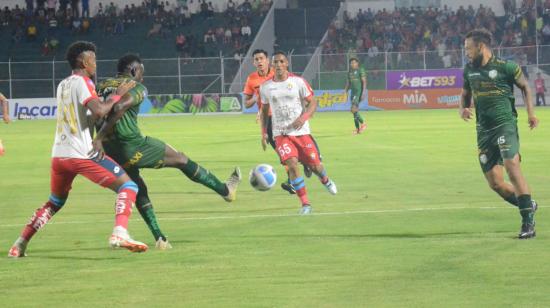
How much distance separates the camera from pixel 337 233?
11.5 meters

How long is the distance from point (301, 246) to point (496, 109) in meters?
2.52

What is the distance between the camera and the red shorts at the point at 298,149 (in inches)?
556

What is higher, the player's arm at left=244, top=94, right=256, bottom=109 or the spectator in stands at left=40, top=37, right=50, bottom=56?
the player's arm at left=244, top=94, right=256, bottom=109

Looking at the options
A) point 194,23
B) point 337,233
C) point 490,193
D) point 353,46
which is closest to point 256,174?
point 337,233

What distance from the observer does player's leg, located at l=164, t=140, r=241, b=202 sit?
11.3 m

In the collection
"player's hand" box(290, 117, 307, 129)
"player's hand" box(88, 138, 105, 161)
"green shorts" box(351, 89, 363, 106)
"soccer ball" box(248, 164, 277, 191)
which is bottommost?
"green shorts" box(351, 89, 363, 106)

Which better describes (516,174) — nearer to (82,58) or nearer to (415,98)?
(82,58)

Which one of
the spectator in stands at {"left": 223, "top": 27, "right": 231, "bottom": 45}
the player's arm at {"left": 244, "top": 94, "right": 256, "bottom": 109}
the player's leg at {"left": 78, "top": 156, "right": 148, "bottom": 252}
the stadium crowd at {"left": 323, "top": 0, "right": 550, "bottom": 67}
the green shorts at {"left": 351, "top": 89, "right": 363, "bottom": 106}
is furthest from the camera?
the spectator in stands at {"left": 223, "top": 27, "right": 231, "bottom": 45}

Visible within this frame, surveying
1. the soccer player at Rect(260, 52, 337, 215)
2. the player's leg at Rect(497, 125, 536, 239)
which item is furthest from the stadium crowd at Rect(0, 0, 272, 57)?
the player's leg at Rect(497, 125, 536, 239)

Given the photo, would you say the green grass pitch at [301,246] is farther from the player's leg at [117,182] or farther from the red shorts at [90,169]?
the red shorts at [90,169]

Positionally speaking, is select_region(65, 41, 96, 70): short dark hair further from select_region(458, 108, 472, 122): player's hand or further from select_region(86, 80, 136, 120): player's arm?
select_region(458, 108, 472, 122): player's hand

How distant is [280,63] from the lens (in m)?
14.3

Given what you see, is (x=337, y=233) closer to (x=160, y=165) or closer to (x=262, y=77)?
(x=160, y=165)

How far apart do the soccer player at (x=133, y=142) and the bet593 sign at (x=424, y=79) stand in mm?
41657
